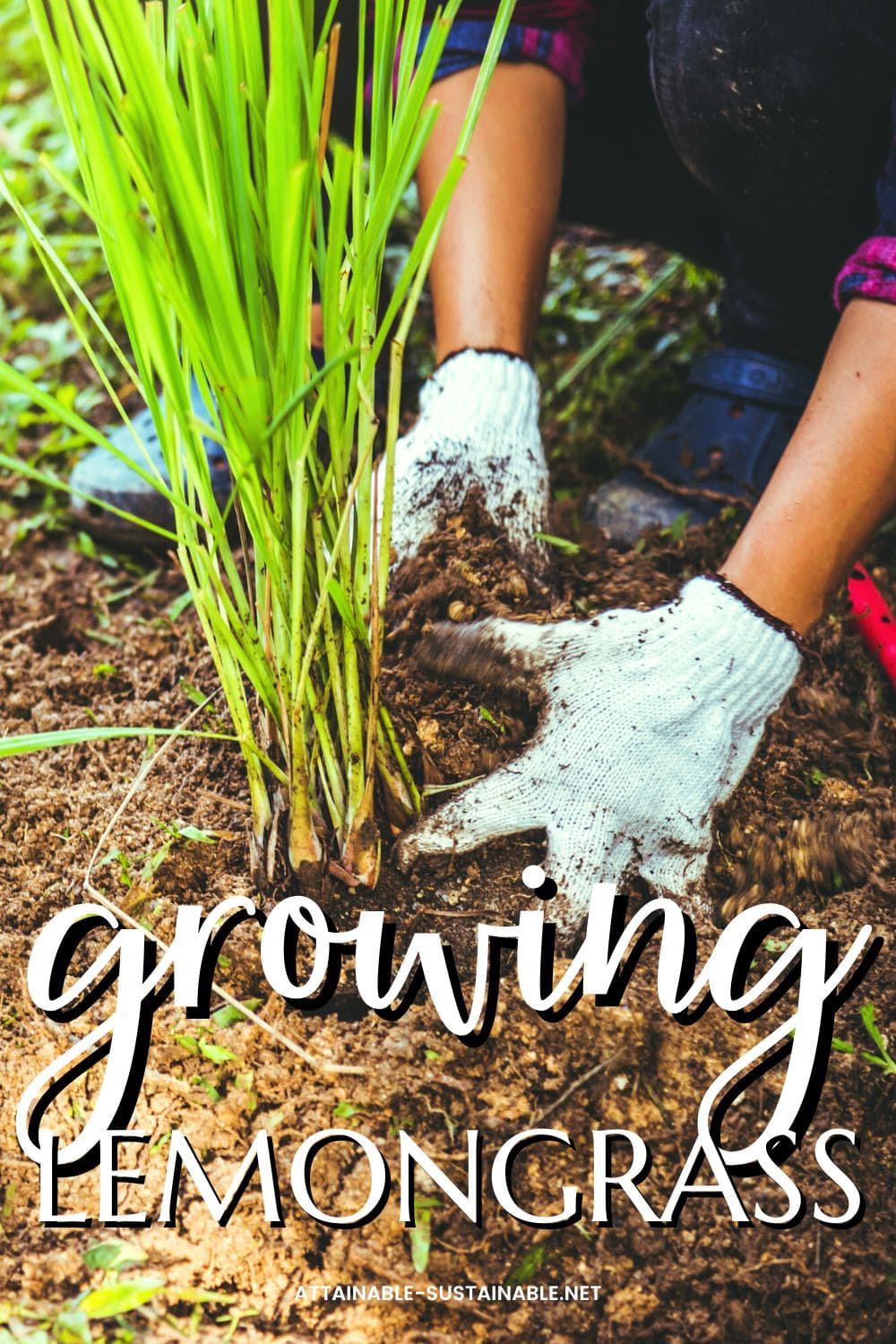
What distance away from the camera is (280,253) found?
0.64 m

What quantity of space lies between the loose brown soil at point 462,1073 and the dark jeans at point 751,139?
0.53 m

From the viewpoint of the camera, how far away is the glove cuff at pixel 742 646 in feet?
3.27

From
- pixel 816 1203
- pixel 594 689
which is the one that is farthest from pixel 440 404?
pixel 816 1203

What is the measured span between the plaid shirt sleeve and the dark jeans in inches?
5.7

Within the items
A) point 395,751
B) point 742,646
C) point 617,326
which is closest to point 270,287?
point 395,751

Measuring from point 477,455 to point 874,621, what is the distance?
0.50m

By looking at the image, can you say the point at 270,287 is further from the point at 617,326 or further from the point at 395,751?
the point at 617,326

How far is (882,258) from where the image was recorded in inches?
38.8

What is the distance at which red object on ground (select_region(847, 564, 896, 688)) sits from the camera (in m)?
1.16

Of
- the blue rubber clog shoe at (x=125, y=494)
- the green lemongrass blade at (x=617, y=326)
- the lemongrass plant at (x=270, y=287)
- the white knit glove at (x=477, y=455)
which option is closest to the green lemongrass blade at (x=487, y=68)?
the lemongrass plant at (x=270, y=287)

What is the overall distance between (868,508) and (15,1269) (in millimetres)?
1007

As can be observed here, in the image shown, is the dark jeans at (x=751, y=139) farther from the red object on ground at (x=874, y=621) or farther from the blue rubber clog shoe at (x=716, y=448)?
the red object on ground at (x=874, y=621)

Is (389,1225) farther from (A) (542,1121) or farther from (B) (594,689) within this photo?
(B) (594,689)

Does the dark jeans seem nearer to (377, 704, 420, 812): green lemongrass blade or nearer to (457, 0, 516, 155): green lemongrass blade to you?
(457, 0, 516, 155): green lemongrass blade
